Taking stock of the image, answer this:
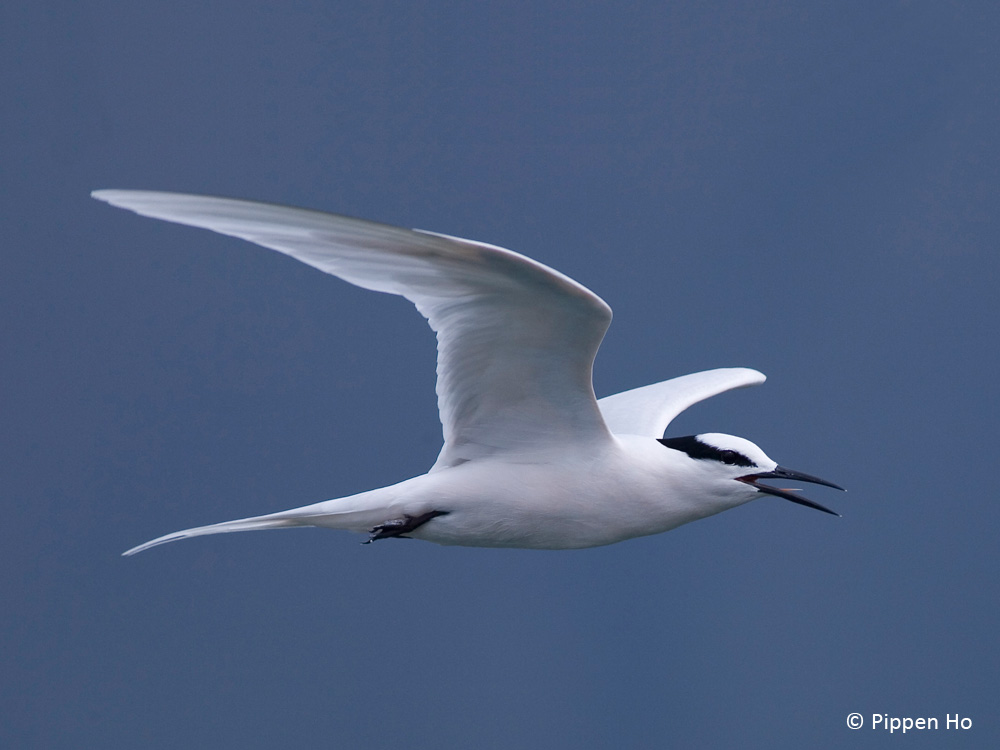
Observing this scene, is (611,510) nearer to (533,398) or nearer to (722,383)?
(533,398)

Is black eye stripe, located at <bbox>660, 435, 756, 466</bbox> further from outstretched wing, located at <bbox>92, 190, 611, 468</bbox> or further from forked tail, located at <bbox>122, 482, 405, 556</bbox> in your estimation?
forked tail, located at <bbox>122, 482, 405, 556</bbox>

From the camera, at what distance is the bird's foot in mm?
3119

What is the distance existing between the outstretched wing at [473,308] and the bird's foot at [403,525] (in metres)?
0.19

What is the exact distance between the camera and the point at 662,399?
405cm

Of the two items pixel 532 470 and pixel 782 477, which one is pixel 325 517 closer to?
pixel 532 470

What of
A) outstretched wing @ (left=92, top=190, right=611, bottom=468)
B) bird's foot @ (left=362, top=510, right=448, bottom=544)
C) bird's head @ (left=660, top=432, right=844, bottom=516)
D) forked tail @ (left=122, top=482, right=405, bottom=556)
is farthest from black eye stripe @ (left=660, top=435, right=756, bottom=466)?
forked tail @ (left=122, top=482, right=405, bottom=556)

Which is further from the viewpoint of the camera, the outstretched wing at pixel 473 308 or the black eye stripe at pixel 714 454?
the black eye stripe at pixel 714 454

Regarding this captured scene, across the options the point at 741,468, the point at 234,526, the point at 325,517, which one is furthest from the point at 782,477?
the point at 234,526

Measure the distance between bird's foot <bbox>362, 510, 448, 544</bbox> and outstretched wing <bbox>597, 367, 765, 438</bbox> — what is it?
0.96 m

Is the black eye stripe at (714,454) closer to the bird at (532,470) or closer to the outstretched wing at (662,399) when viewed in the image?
the bird at (532,470)

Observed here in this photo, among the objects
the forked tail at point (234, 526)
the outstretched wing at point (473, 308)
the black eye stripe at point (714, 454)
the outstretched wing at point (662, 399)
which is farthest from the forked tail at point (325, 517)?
the outstretched wing at point (662, 399)

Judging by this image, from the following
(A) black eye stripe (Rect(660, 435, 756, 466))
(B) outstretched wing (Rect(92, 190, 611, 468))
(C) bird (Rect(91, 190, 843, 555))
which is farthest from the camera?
(A) black eye stripe (Rect(660, 435, 756, 466))

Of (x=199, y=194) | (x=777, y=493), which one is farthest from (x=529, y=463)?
(x=199, y=194)

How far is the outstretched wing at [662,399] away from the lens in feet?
12.7
